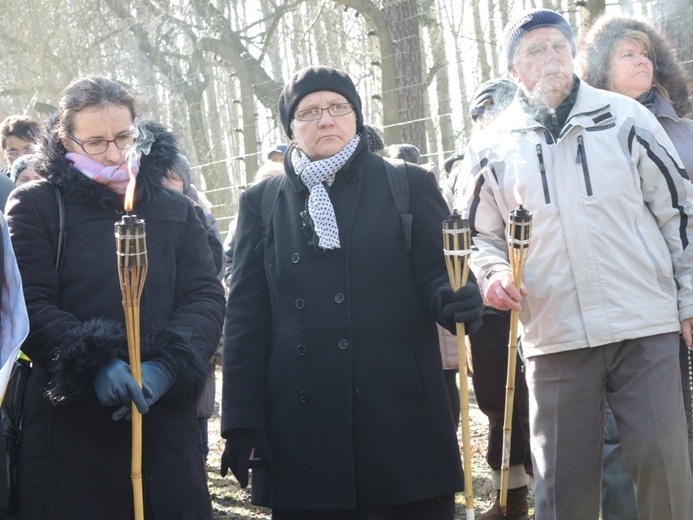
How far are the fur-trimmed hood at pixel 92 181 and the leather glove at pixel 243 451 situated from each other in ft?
3.12

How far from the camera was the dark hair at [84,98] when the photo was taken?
3875 millimetres

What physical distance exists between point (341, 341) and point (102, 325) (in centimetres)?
86

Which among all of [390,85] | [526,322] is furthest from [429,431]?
[390,85]

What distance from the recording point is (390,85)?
37.0ft

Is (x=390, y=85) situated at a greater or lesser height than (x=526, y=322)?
greater

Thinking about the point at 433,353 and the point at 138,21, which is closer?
the point at 433,353

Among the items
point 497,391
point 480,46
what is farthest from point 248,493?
point 480,46

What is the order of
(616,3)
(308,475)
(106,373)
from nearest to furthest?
1. (106,373)
2. (308,475)
3. (616,3)

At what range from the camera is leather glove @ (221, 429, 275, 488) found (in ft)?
12.5

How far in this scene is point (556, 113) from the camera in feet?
13.9

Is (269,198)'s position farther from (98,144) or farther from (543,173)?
(543,173)

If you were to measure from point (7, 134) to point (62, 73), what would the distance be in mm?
12996

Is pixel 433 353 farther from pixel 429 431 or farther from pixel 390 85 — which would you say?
pixel 390 85

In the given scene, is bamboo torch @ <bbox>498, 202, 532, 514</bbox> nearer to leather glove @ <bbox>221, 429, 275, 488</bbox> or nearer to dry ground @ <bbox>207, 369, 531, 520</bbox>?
leather glove @ <bbox>221, 429, 275, 488</bbox>
